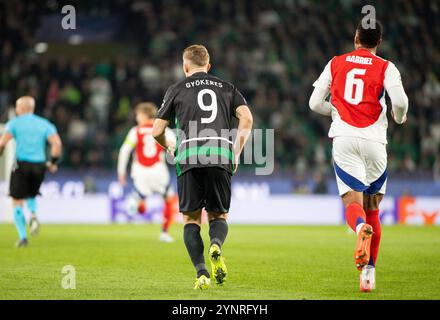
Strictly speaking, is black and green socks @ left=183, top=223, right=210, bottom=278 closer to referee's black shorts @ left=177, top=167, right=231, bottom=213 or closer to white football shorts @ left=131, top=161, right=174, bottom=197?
referee's black shorts @ left=177, top=167, right=231, bottom=213

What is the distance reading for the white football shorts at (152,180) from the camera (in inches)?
598

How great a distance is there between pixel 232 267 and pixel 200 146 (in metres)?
2.55

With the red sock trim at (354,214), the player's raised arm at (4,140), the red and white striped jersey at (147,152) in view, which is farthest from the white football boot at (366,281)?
Answer: the red and white striped jersey at (147,152)

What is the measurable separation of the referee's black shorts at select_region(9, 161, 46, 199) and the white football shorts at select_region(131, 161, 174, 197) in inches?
84.0

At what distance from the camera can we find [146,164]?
15406 millimetres

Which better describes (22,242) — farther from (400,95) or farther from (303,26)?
(303,26)

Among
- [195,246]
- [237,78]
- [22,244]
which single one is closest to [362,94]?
[195,246]

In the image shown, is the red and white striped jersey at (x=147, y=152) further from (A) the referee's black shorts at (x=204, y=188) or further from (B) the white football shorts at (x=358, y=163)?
(B) the white football shorts at (x=358, y=163)

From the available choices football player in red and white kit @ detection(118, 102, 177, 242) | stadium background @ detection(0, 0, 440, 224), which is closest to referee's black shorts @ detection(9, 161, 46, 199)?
football player in red and white kit @ detection(118, 102, 177, 242)

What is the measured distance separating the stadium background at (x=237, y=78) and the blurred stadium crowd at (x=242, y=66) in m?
0.04

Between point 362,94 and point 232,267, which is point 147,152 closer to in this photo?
point 232,267

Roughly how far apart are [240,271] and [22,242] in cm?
500

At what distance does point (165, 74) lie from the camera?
978 inches

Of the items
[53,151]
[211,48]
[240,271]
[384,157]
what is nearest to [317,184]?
[211,48]
